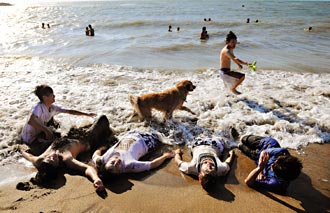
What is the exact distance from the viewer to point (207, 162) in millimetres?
4586

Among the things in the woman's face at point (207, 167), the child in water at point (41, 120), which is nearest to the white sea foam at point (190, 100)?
the child in water at point (41, 120)

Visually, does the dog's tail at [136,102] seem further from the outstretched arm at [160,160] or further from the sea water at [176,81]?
the outstretched arm at [160,160]

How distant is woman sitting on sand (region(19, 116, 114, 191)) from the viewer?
442cm

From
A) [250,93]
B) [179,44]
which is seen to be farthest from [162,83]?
[179,44]

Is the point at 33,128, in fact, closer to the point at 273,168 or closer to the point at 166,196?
the point at 166,196

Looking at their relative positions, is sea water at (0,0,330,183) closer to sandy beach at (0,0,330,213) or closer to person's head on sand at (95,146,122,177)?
sandy beach at (0,0,330,213)

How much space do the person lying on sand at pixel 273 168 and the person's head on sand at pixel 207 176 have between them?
0.54 metres

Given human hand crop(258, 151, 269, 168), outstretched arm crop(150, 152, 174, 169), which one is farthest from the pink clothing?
human hand crop(258, 151, 269, 168)

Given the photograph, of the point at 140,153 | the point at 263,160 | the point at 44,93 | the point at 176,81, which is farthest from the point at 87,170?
the point at 176,81

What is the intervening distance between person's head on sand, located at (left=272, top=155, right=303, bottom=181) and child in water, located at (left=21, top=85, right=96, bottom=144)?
4099 millimetres

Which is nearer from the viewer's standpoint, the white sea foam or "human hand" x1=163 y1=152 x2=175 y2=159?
"human hand" x1=163 y1=152 x2=175 y2=159

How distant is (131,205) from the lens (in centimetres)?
397

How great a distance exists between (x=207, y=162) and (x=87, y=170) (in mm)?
1924

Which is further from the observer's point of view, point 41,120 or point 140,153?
point 41,120
